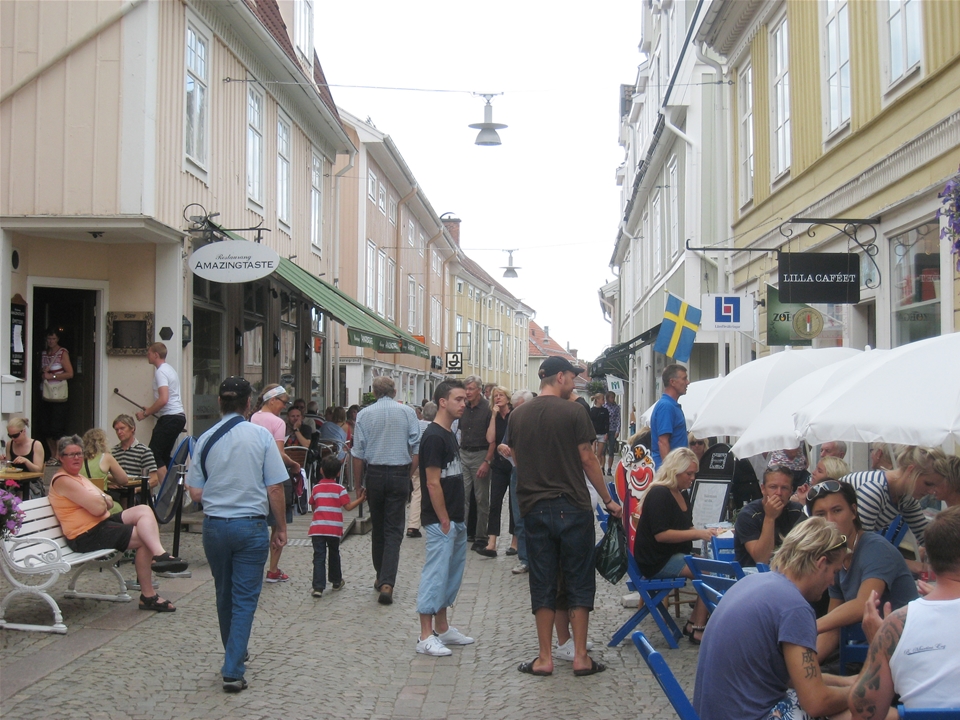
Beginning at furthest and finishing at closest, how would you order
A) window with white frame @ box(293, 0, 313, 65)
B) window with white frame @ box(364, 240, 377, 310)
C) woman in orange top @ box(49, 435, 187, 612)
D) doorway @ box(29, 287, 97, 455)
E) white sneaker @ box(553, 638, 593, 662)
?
window with white frame @ box(364, 240, 377, 310), window with white frame @ box(293, 0, 313, 65), doorway @ box(29, 287, 97, 455), woman in orange top @ box(49, 435, 187, 612), white sneaker @ box(553, 638, 593, 662)

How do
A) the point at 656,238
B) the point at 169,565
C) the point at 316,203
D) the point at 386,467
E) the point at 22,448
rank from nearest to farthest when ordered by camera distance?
the point at 386,467
the point at 169,565
the point at 22,448
the point at 316,203
the point at 656,238

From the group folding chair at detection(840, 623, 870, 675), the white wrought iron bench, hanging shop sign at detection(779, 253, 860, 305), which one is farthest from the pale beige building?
folding chair at detection(840, 623, 870, 675)

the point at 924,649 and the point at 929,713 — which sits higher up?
the point at 924,649

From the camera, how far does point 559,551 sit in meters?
6.15

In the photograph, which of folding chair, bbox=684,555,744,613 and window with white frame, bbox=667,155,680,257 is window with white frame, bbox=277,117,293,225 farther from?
folding chair, bbox=684,555,744,613

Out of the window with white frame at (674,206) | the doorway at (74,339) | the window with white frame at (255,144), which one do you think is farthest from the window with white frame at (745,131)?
the doorway at (74,339)

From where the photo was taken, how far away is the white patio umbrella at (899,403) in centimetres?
484

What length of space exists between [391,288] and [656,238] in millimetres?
9578

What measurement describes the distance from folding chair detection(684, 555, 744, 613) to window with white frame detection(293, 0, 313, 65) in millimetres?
15660

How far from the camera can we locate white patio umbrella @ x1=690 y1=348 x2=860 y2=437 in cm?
862

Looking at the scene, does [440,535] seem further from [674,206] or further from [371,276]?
[371,276]

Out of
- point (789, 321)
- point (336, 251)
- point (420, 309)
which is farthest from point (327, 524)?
point (420, 309)

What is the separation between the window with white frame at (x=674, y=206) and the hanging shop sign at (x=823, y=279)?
34.4ft

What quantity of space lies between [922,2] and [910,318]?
2790 mm
